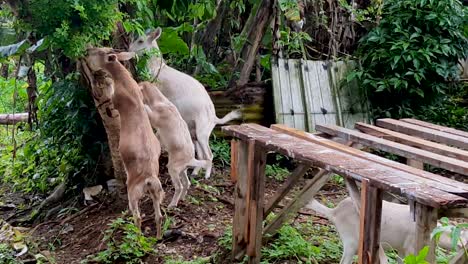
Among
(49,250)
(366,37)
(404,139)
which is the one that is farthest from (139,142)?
(366,37)

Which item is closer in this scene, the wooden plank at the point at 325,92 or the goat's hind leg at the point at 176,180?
the goat's hind leg at the point at 176,180

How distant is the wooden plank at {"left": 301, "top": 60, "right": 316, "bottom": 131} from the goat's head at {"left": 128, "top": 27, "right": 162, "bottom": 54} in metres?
2.36

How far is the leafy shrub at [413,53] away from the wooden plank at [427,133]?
236 cm

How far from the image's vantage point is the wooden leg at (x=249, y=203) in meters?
4.22

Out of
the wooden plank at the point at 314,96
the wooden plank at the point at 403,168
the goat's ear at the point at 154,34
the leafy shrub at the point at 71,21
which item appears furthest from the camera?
the wooden plank at the point at 314,96

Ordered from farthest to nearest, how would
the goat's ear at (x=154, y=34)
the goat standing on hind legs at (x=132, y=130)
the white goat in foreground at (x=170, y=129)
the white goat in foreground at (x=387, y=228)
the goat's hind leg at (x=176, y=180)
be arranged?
the goat's ear at (x=154, y=34), the goat's hind leg at (x=176, y=180), the white goat in foreground at (x=170, y=129), the goat standing on hind legs at (x=132, y=130), the white goat in foreground at (x=387, y=228)

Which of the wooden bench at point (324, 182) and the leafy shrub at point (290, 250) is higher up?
the wooden bench at point (324, 182)

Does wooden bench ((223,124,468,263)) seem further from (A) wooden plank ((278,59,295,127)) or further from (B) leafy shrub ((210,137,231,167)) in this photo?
(A) wooden plank ((278,59,295,127))

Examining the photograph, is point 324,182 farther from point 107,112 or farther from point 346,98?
point 346,98

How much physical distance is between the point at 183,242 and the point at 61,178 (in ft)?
6.17

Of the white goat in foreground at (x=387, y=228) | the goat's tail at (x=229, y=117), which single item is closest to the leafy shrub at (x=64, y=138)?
the goat's tail at (x=229, y=117)

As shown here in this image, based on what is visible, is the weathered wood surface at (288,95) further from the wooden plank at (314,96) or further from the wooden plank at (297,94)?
the wooden plank at (314,96)

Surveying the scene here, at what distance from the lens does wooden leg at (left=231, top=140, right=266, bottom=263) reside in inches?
166

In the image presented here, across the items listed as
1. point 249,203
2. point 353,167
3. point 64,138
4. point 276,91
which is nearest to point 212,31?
point 276,91
